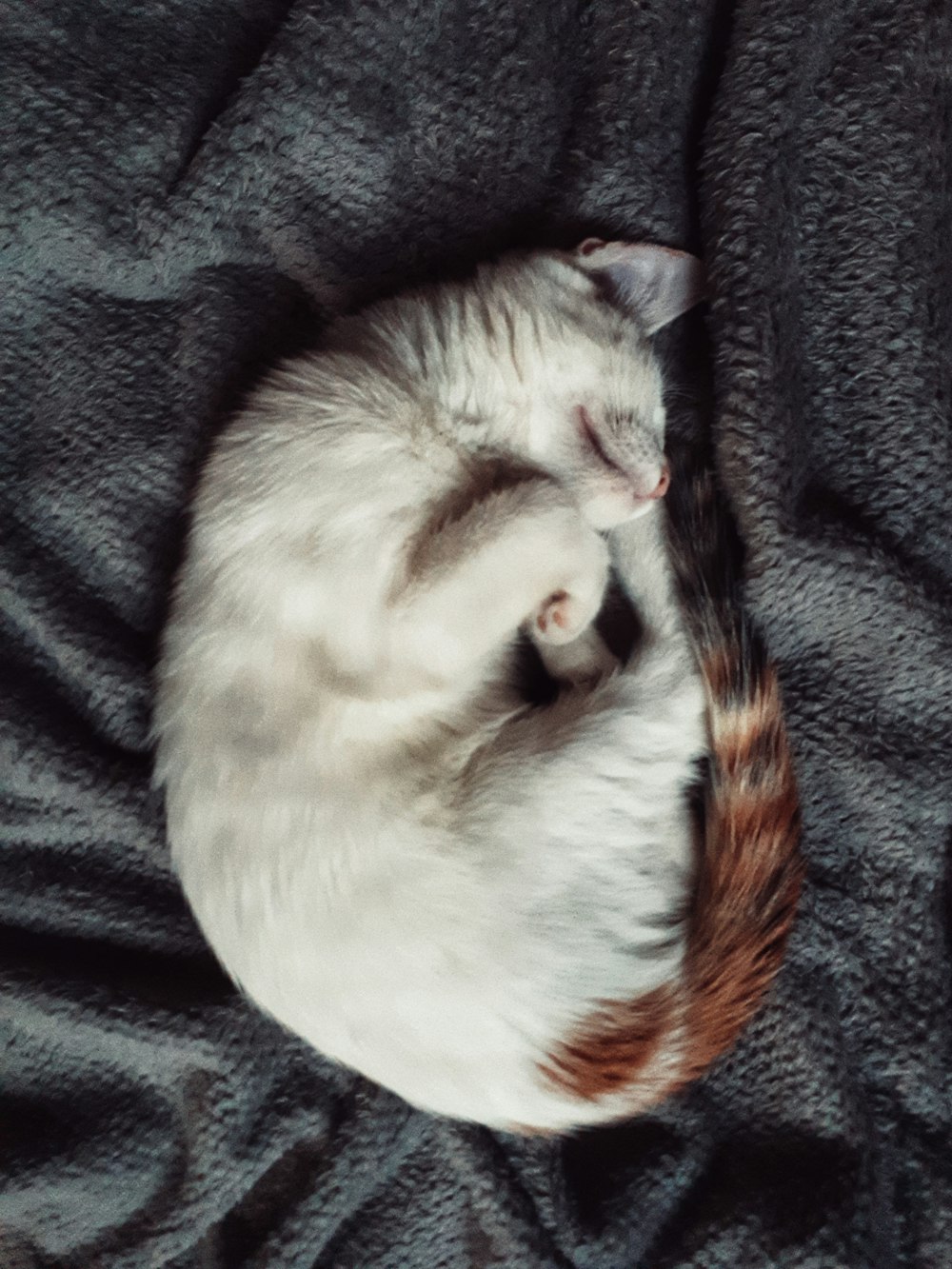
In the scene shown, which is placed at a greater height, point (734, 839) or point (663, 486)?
point (663, 486)

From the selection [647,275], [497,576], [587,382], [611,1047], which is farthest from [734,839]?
[647,275]

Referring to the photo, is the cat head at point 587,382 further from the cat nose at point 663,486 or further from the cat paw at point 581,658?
the cat paw at point 581,658

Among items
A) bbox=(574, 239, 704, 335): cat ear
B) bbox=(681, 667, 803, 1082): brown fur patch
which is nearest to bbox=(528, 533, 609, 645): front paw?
bbox=(681, 667, 803, 1082): brown fur patch

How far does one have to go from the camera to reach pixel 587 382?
102 cm

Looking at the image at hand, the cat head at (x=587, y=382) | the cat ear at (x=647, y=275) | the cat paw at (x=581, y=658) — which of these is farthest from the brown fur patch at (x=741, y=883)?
the cat ear at (x=647, y=275)

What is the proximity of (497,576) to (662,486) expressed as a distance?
195 mm

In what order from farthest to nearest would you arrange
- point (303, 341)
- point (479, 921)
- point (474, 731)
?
point (303, 341) → point (474, 731) → point (479, 921)

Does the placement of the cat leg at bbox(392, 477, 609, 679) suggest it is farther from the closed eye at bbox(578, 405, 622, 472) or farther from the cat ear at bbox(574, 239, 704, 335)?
the cat ear at bbox(574, 239, 704, 335)

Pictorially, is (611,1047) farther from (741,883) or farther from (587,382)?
(587,382)

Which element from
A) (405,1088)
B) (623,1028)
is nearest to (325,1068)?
(405,1088)

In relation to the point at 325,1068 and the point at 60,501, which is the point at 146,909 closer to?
the point at 325,1068

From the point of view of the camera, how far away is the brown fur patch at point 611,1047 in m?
0.87

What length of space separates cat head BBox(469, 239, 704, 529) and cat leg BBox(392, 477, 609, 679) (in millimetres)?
61

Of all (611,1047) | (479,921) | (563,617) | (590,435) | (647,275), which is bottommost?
(611,1047)
